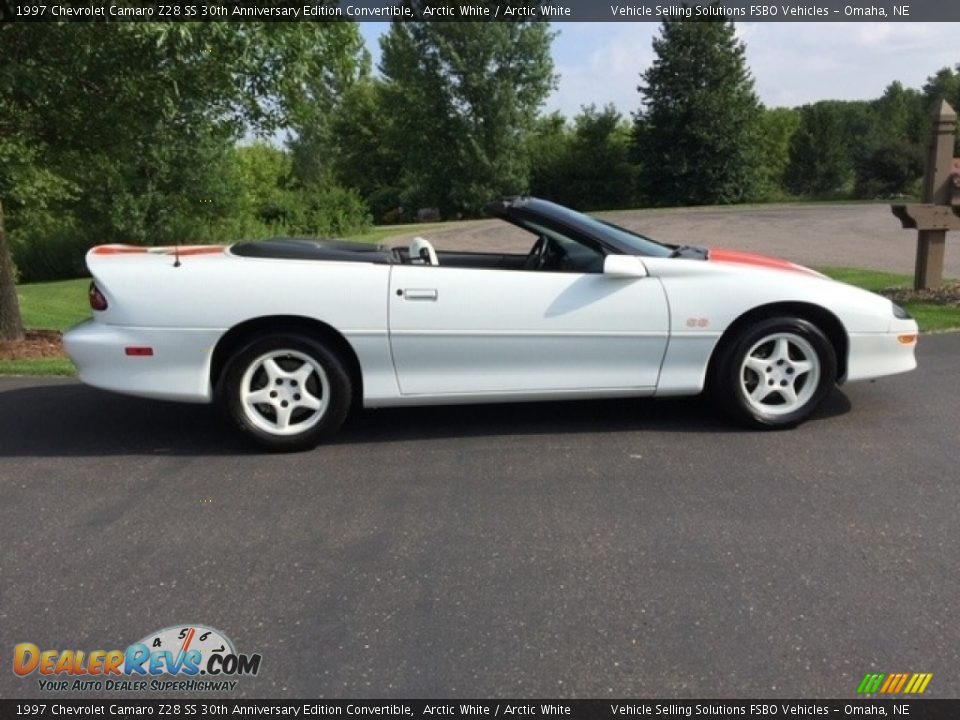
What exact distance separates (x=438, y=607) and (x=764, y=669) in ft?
3.57

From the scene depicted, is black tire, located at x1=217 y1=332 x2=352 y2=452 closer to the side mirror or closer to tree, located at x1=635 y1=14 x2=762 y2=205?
the side mirror

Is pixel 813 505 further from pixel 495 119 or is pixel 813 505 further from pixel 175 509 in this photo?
pixel 495 119

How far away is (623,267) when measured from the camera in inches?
179

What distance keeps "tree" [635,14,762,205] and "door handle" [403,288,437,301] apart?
137 feet

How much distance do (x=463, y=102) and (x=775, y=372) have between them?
133 feet

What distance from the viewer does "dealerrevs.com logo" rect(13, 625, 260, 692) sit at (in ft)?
8.24

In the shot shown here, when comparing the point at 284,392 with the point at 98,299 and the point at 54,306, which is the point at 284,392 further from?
the point at 54,306

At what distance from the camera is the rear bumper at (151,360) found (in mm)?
4383

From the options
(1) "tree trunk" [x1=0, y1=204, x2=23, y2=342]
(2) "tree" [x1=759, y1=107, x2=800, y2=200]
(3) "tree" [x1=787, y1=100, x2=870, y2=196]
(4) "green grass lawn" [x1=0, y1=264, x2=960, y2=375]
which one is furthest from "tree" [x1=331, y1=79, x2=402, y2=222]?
(1) "tree trunk" [x1=0, y1=204, x2=23, y2=342]

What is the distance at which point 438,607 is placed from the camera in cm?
290

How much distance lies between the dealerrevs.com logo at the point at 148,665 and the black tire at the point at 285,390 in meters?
1.82

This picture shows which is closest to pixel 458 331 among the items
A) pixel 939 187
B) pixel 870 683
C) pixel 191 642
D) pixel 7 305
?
pixel 191 642

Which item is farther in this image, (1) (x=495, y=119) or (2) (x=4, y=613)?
(1) (x=495, y=119)
